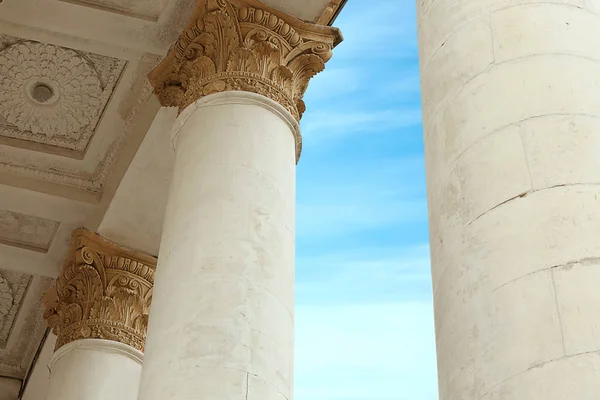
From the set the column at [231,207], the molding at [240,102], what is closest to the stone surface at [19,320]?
the column at [231,207]

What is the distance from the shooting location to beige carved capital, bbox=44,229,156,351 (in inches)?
591

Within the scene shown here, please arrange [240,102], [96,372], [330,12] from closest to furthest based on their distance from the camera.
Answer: [240,102]
[330,12]
[96,372]

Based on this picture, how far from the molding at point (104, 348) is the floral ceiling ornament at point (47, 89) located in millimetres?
3275

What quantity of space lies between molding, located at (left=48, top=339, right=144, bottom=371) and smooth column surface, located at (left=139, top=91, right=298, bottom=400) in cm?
482

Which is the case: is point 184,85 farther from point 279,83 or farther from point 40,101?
point 40,101

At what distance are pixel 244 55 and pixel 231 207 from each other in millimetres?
2609

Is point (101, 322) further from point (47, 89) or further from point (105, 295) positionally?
point (47, 89)

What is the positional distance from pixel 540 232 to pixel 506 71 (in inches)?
42.3

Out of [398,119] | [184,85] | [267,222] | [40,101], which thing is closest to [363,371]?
[398,119]

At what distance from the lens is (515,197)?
181 inches

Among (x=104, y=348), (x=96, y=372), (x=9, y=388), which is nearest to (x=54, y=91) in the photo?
(x=104, y=348)

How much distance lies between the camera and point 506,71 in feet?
16.9

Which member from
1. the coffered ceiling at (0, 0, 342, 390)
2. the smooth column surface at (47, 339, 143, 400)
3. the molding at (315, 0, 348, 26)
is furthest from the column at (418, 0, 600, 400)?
the smooth column surface at (47, 339, 143, 400)

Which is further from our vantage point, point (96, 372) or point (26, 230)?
point (26, 230)
